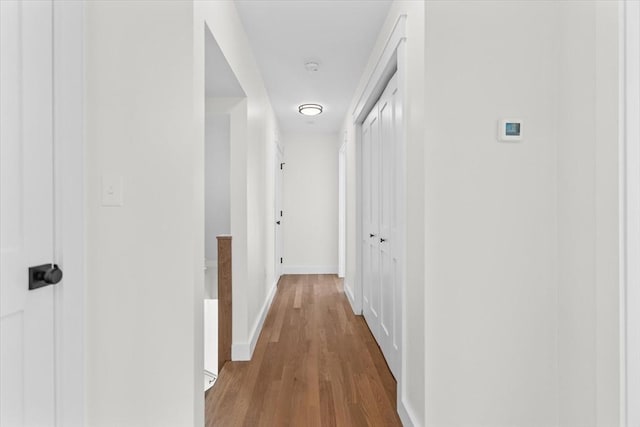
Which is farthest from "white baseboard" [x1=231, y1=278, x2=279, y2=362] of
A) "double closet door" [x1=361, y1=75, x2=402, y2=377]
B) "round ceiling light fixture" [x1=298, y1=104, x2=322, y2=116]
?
"round ceiling light fixture" [x1=298, y1=104, x2=322, y2=116]

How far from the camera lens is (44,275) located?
130 centimetres

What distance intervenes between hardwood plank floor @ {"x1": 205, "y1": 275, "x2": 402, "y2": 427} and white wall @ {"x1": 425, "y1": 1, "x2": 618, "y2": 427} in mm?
639

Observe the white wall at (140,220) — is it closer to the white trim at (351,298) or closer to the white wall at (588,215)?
the white wall at (588,215)

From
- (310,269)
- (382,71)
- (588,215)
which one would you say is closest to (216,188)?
A: (310,269)

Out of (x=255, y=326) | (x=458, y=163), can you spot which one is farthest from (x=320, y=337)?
(x=458, y=163)

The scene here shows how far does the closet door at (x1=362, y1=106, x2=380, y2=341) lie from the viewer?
3.30 m

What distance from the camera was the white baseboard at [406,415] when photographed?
1796 mm

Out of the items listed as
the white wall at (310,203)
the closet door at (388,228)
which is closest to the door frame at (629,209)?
the closet door at (388,228)

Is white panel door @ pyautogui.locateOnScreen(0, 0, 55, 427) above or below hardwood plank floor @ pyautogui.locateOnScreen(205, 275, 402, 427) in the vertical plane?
above

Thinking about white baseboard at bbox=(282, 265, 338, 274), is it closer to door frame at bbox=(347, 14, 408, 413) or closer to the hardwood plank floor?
the hardwood plank floor

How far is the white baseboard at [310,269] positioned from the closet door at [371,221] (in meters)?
2.55

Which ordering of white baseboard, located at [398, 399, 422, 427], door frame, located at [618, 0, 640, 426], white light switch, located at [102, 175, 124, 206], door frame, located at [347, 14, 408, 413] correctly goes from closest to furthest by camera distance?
door frame, located at [618, 0, 640, 426], white light switch, located at [102, 175, 124, 206], white baseboard, located at [398, 399, 422, 427], door frame, located at [347, 14, 408, 413]

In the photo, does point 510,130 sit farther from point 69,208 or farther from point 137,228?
point 69,208

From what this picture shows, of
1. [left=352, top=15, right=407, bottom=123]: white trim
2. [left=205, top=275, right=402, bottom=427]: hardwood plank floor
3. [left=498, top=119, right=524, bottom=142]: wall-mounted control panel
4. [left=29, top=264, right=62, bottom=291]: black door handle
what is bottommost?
[left=205, top=275, right=402, bottom=427]: hardwood plank floor
